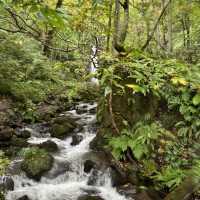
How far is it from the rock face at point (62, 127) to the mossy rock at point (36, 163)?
6.69 ft

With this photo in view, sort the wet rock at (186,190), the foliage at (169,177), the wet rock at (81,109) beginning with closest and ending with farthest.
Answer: the wet rock at (186,190), the foliage at (169,177), the wet rock at (81,109)

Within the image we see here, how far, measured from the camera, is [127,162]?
8.59m

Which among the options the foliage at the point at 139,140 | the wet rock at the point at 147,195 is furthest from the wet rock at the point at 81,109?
the wet rock at the point at 147,195

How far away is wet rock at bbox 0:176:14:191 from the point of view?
7916 millimetres

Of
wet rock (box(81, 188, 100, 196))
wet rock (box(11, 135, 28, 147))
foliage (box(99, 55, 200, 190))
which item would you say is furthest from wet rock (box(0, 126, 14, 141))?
foliage (box(99, 55, 200, 190))

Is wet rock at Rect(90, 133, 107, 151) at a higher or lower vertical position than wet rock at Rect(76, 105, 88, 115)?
Answer: lower

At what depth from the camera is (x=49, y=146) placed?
33.5 feet

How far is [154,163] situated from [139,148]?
53cm

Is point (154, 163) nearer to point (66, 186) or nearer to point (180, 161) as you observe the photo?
point (180, 161)

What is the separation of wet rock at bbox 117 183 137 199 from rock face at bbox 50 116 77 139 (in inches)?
144

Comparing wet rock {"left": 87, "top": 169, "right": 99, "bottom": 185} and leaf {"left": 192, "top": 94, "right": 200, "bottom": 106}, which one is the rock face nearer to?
wet rock {"left": 87, "top": 169, "right": 99, "bottom": 185}

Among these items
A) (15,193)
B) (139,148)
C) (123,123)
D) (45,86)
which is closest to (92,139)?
(123,123)

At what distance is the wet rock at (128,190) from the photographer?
25.2 ft

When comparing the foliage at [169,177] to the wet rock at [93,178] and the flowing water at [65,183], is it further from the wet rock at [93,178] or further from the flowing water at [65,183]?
the wet rock at [93,178]
